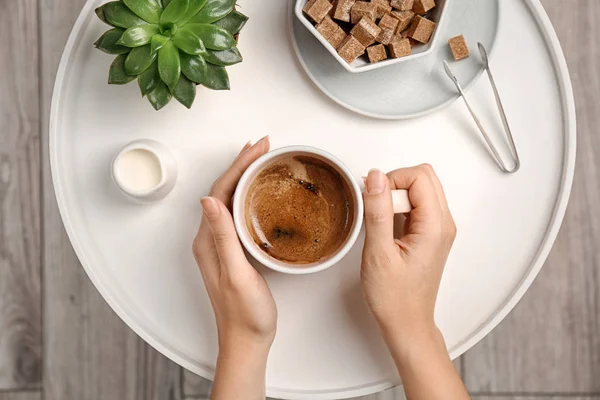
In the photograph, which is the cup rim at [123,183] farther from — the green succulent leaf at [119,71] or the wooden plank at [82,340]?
the wooden plank at [82,340]

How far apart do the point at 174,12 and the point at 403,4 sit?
338mm

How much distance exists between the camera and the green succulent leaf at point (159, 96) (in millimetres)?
856

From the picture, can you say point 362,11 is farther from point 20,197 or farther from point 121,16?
point 20,197

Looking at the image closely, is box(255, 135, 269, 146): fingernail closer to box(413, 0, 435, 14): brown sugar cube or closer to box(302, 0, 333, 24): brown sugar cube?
box(302, 0, 333, 24): brown sugar cube

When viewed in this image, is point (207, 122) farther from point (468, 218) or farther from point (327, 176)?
point (468, 218)

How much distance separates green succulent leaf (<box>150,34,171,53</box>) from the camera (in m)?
0.80

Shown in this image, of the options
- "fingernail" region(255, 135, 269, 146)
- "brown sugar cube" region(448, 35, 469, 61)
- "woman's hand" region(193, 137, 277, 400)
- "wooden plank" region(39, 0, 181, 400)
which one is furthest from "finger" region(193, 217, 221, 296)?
"wooden plank" region(39, 0, 181, 400)

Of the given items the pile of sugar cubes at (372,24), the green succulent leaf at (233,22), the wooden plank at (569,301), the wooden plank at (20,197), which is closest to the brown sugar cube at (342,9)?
the pile of sugar cubes at (372,24)

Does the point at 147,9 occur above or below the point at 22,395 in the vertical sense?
above

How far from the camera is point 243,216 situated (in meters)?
0.86

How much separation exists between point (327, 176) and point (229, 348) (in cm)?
31

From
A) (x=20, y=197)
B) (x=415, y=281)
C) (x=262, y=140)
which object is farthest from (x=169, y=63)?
(x=20, y=197)

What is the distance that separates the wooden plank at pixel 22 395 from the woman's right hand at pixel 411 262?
98 centimetres

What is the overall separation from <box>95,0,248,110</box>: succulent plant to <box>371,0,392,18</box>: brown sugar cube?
0.67 feet
